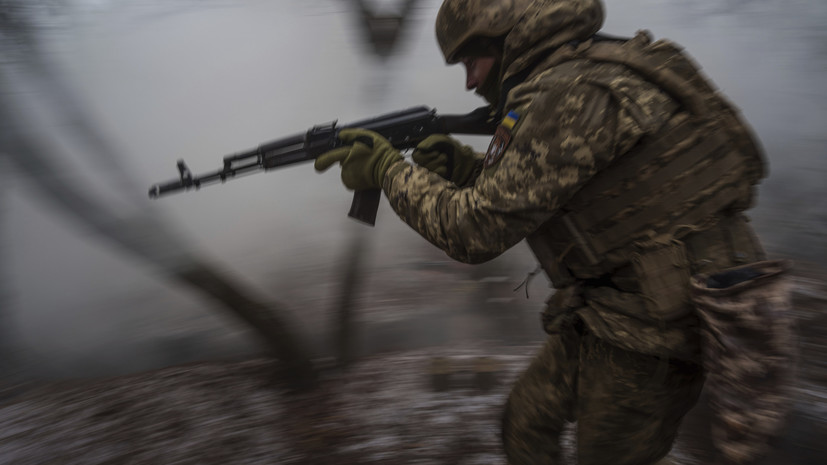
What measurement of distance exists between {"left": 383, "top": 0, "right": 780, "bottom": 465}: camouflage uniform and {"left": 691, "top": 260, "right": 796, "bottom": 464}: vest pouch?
106 millimetres

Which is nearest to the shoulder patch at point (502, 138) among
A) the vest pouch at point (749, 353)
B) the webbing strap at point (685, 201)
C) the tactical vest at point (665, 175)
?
the tactical vest at point (665, 175)

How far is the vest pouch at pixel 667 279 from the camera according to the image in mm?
1236

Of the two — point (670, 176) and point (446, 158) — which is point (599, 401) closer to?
point (670, 176)

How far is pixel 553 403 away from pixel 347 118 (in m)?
2.28

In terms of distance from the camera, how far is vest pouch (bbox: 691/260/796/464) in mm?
1062

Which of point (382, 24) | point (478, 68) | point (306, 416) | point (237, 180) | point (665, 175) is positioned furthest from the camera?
point (237, 180)

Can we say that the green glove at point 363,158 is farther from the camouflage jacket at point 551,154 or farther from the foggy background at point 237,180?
the foggy background at point 237,180

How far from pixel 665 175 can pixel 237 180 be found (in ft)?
8.87

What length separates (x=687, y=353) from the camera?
4.27 feet

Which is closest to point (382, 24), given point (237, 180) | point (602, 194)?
point (237, 180)

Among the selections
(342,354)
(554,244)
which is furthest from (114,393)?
(554,244)

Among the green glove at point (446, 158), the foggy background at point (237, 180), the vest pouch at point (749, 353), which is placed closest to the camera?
the vest pouch at point (749, 353)

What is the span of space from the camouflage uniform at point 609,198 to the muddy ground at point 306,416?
3.09ft

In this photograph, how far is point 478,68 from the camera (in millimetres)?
1486
